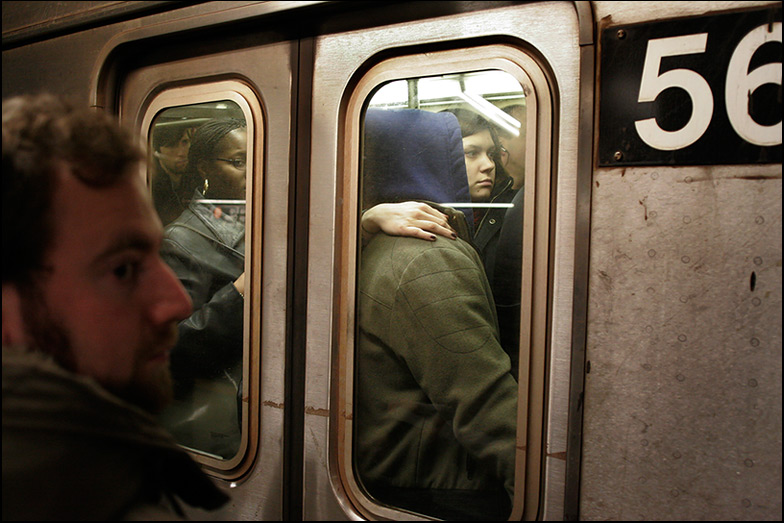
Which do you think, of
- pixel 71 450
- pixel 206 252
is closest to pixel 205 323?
pixel 206 252

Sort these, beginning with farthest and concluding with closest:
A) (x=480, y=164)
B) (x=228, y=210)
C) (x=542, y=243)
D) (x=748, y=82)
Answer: (x=228, y=210)
(x=480, y=164)
(x=542, y=243)
(x=748, y=82)

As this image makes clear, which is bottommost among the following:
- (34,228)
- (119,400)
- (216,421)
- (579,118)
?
(216,421)

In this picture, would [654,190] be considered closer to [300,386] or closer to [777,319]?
[777,319]

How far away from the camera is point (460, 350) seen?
162 centimetres

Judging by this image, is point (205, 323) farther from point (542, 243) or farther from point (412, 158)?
point (542, 243)

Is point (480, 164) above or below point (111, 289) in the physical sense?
above

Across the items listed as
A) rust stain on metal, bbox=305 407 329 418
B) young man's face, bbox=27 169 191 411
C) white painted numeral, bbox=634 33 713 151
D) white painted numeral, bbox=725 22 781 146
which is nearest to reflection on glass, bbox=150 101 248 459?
rust stain on metal, bbox=305 407 329 418

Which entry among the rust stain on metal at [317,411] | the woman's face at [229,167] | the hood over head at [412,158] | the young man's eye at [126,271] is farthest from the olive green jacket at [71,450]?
the woman's face at [229,167]

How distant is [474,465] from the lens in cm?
161

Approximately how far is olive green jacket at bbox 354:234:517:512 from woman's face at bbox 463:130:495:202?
158 millimetres

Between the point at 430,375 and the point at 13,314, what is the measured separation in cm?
111

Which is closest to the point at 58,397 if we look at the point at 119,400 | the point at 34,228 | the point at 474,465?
the point at 119,400

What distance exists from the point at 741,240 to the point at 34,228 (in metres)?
1.34

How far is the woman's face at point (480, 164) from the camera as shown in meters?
1.60
